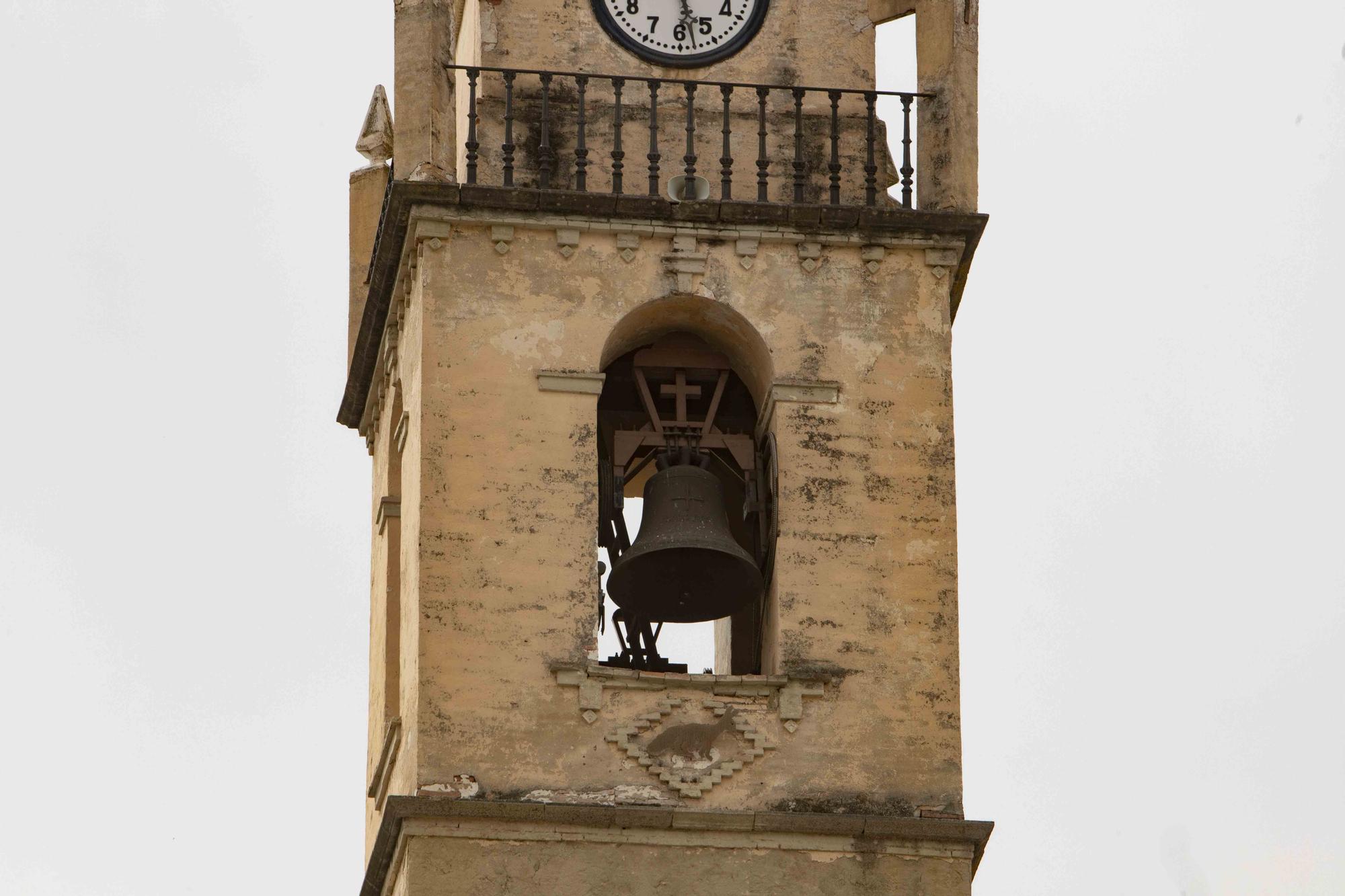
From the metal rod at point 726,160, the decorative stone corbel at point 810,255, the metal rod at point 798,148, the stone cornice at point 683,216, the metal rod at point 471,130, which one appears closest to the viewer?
the stone cornice at point 683,216

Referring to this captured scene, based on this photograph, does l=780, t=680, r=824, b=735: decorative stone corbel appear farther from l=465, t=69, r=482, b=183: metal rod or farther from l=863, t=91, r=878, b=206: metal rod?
l=465, t=69, r=482, b=183: metal rod

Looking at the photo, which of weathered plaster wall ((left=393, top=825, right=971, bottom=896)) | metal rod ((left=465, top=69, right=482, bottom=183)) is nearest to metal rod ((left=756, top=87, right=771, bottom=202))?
metal rod ((left=465, top=69, right=482, bottom=183))

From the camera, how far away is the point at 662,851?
29.1 metres

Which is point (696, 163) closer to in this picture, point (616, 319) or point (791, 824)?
point (616, 319)

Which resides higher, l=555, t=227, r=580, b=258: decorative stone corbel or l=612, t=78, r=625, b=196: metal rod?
l=612, t=78, r=625, b=196: metal rod

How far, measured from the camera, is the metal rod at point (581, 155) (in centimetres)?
3117

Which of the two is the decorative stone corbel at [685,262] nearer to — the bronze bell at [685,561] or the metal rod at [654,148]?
the metal rod at [654,148]

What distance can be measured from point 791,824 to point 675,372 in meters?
3.94

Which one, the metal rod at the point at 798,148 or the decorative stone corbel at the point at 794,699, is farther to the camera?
the metal rod at the point at 798,148

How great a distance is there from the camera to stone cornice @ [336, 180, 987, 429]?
3075 cm

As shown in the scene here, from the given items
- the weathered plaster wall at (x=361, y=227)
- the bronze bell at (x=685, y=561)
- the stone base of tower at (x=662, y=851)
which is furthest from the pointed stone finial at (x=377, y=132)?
the stone base of tower at (x=662, y=851)

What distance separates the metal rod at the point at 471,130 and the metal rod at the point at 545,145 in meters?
0.45

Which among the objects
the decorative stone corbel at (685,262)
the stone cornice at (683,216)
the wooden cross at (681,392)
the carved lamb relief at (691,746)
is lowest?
the carved lamb relief at (691,746)

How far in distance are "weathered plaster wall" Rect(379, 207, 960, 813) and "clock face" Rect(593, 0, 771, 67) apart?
6.04ft
